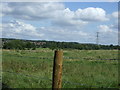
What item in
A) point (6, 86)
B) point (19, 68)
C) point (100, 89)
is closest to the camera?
point (100, 89)

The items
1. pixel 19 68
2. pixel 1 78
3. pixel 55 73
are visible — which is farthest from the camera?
pixel 19 68

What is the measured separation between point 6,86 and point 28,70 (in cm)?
347

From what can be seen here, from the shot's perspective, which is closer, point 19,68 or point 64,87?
point 64,87

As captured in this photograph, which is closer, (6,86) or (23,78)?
(6,86)

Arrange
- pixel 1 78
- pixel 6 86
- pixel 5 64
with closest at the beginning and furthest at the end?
pixel 6 86 → pixel 1 78 → pixel 5 64

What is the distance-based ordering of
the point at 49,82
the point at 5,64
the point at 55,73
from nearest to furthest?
1. the point at 55,73
2. the point at 49,82
3. the point at 5,64

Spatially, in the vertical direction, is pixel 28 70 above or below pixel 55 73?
below

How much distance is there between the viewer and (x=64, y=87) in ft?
23.1

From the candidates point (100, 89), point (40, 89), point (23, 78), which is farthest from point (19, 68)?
point (100, 89)

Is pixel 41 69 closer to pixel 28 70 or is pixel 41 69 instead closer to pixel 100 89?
pixel 28 70

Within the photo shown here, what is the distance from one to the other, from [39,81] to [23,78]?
2.72 ft

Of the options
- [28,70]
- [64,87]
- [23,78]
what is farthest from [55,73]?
[28,70]

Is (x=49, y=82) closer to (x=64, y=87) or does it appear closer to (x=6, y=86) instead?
(x=64, y=87)

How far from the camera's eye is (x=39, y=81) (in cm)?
792
